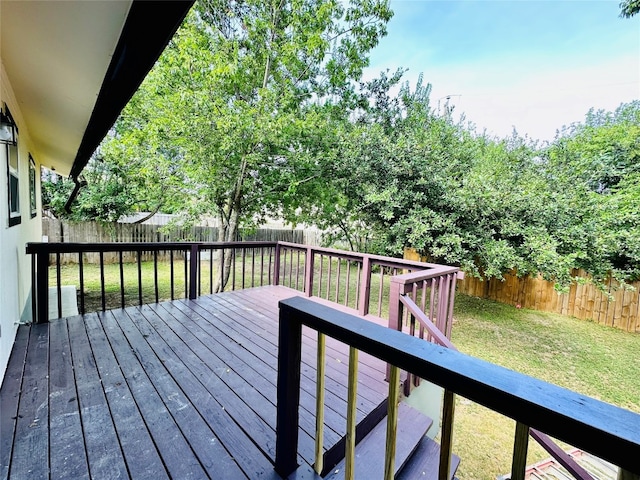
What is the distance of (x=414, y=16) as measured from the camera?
741cm

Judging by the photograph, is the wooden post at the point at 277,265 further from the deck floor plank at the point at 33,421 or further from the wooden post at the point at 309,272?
the deck floor plank at the point at 33,421

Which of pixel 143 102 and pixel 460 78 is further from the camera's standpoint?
pixel 460 78

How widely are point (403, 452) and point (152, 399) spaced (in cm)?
169

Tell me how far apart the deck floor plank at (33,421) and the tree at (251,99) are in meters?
3.99

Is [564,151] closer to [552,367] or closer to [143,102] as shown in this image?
[552,367]

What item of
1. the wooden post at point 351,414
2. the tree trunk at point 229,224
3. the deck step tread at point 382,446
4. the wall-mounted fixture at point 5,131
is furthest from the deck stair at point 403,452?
the tree trunk at point 229,224

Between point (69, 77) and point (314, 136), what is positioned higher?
point (314, 136)

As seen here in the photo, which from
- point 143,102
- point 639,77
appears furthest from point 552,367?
point 143,102

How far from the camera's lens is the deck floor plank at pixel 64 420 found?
144 centimetres

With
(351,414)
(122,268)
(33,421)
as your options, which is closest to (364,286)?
(351,414)

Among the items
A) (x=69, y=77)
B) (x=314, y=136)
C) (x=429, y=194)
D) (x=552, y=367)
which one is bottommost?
(x=552, y=367)

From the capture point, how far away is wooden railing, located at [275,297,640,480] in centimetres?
53

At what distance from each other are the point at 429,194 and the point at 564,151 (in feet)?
15.9

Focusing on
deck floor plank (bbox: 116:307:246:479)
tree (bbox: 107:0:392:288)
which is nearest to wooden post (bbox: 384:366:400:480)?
deck floor plank (bbox: 116:307:246:479)
